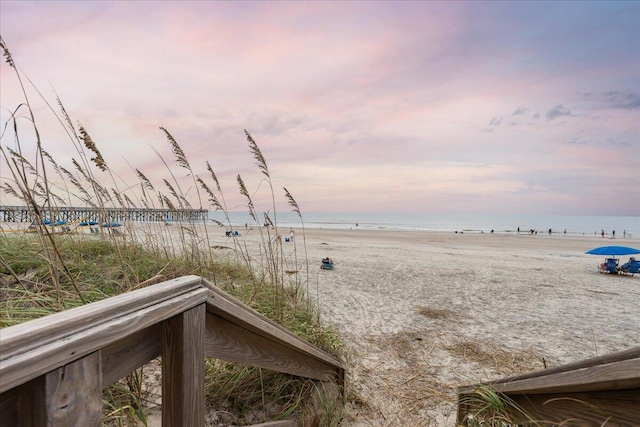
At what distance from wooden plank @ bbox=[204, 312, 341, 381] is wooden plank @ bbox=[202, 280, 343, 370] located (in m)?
0.03

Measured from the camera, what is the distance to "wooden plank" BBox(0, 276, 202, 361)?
0.54 metres

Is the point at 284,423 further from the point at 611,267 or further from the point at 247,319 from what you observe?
the point at 611,267

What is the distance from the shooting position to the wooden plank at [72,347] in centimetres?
53

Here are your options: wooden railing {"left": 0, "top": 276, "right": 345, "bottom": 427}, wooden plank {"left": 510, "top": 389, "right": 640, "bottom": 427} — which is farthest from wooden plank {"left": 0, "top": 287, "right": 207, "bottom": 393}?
wooden plank {"left": 510, "top": 389, "right": 640, "bottom": 427}

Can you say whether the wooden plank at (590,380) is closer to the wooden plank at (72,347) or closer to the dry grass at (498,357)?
the wooden plank at (72,347)

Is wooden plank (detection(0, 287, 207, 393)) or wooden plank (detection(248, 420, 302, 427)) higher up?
wooden plank (detection(0, 287, 207, 393))

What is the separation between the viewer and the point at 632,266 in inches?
441

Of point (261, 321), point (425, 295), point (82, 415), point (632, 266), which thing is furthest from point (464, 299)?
point (632, 266)

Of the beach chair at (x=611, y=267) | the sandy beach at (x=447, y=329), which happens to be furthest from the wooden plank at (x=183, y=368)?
the beach chair at (x=611, y=267)

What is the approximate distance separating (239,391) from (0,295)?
2809 millimetres

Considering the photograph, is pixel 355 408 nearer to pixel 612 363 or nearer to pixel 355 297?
pixel 612 363

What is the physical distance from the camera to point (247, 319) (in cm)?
161

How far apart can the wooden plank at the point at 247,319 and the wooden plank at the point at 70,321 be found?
33cm

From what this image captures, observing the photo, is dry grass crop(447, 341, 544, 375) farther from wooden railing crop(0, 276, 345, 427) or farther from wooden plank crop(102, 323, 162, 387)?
wooden plank crop(102, 323, 162, 387)
